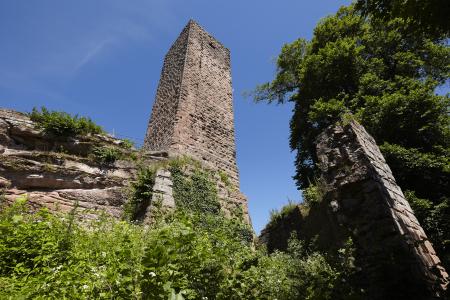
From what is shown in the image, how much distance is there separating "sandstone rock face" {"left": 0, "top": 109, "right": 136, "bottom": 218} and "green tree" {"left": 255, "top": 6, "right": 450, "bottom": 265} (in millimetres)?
6492

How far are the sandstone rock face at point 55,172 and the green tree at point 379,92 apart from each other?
6.49 meters

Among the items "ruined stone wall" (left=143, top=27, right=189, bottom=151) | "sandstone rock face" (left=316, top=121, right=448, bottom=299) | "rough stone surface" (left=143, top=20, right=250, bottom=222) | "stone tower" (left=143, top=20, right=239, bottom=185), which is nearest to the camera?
"sandstone rock face" (left=316, top=121, right=448, bottom=299)

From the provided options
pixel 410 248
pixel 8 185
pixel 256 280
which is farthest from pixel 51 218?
pixel 410 248

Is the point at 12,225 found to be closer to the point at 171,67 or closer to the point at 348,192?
the point at 348,192

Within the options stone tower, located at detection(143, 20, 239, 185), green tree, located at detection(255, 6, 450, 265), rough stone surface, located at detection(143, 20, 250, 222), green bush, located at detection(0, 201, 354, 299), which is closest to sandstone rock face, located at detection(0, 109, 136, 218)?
rough stone surface, located at detection(143, 20, 250, 222)

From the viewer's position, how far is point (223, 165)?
10.7m

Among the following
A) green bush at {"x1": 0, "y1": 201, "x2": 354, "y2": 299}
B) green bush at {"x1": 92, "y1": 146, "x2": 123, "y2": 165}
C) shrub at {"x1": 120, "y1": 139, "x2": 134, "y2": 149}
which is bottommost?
green bush at {"x1": 0, "y1": 201, "x2": 354, "y2": 299}

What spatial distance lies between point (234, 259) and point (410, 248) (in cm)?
201

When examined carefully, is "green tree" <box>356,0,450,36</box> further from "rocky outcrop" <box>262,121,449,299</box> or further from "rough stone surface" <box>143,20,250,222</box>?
"rough stone surface" <box>143,20,250,222</box>

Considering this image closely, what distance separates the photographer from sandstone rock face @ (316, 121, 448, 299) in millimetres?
3186

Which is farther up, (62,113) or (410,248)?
(62,113)

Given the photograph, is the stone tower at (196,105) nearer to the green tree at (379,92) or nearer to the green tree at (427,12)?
the green tree at (379,92)

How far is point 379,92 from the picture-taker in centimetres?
1191

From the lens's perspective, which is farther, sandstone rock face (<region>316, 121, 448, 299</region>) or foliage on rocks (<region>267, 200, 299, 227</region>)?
foliage on rocks (<region>267, 200, 299, 227</region>)
